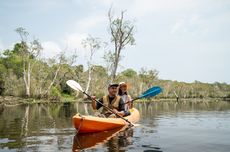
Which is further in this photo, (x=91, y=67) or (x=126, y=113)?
(x=91, y=67)

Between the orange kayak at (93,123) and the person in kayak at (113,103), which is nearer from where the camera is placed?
the orange kayak at (93,123)

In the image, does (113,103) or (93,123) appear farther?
(113,103)

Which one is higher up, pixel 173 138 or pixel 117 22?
pixel 117 22

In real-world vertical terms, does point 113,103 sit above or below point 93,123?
above

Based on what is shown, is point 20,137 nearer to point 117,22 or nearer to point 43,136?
point 43,136

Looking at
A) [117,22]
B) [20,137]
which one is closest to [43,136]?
[20,137]

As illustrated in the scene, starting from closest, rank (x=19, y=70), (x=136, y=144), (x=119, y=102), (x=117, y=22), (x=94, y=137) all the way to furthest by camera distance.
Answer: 1. (x=136, y=144)
2. (x=94, y=137)
3. (x=119, y=102)
4. (x=117, y=22)
5. (x=19, y=70)

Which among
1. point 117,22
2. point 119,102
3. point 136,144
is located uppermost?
point 117,22

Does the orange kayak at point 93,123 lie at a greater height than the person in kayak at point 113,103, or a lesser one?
lesser

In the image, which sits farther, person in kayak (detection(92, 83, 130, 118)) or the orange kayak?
person in kayak (detection(92, 83, 130, 118))

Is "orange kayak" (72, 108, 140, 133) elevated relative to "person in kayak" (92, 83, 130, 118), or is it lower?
lower

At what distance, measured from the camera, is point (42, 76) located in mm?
43500

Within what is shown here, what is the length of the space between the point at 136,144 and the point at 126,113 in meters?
3.47

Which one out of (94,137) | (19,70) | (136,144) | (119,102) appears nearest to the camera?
(136,144)
